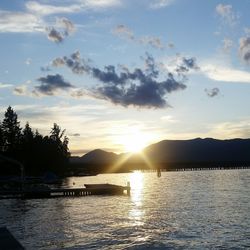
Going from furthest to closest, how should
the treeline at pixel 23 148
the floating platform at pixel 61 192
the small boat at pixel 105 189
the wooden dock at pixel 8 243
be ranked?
the treeline at pixel 23 148
the small boat at pixel 105 189
the floating platform at pixel 61 192
the wooden dock at pixel 8 243

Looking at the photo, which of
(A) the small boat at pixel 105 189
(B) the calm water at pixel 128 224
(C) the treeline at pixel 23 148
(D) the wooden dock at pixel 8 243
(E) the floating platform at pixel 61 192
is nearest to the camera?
(D) the wooden dock at pixel 8 243

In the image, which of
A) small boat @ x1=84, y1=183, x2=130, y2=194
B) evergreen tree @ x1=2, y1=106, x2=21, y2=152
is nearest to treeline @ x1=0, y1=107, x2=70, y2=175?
evergreen tree @ x1=2, y1=106, x2=21, y2=152

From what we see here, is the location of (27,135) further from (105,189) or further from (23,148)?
(105,189)

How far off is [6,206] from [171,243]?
43.0 meters

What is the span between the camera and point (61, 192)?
93938mm

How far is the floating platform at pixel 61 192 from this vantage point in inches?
3472

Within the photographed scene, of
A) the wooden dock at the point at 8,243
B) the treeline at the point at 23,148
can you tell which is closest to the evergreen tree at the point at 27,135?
the treeline at the point at 23,148

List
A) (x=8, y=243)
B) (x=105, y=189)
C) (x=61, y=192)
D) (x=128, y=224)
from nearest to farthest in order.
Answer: (x=8, y=243), (x=128, y=224), (x=61, y=192), (x=105, y=189)

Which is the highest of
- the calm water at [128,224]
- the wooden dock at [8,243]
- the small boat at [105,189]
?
the small boat at [105,189]

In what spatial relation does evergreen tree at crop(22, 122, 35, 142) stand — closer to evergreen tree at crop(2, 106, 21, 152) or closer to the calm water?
evergreen tree at crop(2, 106, 21, 152)

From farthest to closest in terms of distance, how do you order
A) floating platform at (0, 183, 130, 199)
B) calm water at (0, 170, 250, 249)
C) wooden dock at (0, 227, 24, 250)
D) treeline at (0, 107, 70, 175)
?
treeline at (0, 107, 70, 175) → floating platform at (0, 183, 130, 199) → calm water at (0, 170, 250, 249) → wooden dock at (0, 227, 24, 250)

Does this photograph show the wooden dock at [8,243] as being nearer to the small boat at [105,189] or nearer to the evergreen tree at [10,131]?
the small boat at [105,189]

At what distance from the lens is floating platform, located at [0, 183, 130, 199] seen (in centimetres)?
8819

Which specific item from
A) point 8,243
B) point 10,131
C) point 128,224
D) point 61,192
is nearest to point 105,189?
point 61,192
